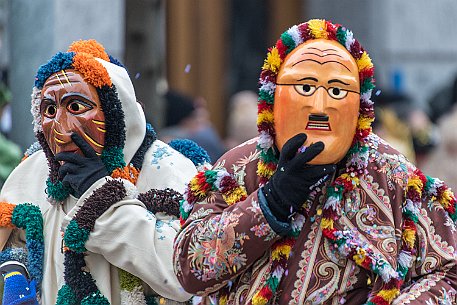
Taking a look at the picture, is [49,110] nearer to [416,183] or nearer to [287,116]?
[287,116]

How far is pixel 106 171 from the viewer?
15.3 feet

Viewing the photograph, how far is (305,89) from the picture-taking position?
3893 mm

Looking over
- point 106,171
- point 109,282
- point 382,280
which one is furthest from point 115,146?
point 382,280

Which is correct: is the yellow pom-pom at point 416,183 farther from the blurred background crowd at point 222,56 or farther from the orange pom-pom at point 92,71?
the blurred background crowd at point 222,56

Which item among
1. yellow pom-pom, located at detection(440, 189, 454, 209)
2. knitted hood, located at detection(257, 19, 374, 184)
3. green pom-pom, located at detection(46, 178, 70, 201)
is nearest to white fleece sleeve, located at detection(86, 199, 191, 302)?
green pom-pom, located at detection(46, 178, 70, 201)

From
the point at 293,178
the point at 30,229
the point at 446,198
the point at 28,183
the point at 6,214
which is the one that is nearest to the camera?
the point at 293,178

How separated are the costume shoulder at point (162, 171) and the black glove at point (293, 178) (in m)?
1.03

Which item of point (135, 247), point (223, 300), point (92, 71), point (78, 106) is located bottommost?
point (223, 300)

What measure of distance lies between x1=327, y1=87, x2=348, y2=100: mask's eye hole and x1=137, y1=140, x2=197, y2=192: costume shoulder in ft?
3.46

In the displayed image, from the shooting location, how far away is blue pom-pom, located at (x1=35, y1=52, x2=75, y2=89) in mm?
4727

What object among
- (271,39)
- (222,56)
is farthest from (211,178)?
(271,39)

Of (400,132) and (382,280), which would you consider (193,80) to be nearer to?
(400,132)

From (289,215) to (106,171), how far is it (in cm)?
109

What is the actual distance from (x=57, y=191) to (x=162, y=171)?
401mm
